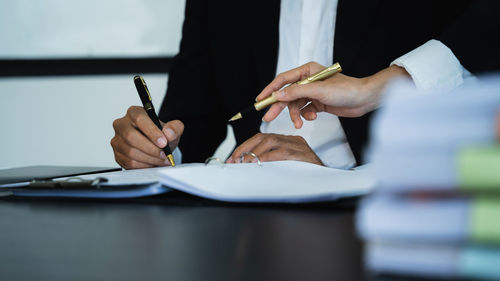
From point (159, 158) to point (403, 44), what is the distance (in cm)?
69

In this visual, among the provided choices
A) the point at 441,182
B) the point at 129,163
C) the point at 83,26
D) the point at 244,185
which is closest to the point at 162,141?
the point at 129,163

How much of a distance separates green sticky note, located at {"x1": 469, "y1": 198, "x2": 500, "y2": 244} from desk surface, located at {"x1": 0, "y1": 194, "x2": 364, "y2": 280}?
91mm

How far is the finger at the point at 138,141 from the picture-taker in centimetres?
91

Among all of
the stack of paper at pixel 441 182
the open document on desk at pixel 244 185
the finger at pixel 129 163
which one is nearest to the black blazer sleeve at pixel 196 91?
the finger at pixel 129 163

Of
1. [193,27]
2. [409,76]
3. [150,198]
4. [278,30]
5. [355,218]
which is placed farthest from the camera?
[193,27]

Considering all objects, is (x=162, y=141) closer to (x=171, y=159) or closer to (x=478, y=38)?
(x=171, y=159)

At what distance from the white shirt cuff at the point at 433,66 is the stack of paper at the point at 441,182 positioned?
696 mm

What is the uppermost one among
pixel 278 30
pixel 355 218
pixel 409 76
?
pixel 278 30

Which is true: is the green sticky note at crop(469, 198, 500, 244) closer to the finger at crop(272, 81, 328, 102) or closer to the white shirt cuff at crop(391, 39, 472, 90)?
the finger at crop(272, 81, 328, 102)

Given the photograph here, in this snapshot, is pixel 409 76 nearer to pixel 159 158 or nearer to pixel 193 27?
pixel 159 158

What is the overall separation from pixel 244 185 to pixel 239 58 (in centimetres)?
89

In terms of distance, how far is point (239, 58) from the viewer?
1.39m

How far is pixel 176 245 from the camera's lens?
1.20ft

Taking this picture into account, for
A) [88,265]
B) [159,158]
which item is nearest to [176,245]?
[88,265]
